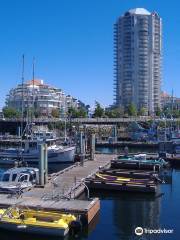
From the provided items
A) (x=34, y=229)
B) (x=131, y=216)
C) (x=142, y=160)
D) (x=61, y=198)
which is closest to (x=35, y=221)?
(x=34, y=229)

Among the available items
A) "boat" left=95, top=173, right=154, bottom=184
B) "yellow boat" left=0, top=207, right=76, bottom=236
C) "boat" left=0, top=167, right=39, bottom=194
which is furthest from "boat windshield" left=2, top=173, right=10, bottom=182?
"yellow boat" left=0, top=207, right=76, bottom=236

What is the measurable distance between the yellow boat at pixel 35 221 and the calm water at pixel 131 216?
60 cm

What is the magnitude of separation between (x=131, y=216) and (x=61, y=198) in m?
5.37

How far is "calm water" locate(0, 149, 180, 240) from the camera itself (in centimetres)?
2722

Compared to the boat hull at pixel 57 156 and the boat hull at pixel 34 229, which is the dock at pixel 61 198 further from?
the boat hull at pixel 57 156

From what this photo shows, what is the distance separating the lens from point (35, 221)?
85.4 feet

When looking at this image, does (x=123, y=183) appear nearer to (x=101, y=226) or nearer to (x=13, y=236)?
(x=101, y=226)

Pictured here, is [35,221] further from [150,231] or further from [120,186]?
[120,186]

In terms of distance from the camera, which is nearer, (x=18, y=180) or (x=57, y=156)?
(x=18, y=180)

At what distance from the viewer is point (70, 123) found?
432 feet

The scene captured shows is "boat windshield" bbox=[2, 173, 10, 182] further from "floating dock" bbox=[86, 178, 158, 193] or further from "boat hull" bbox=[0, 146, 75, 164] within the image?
"boat hull" bbox=[0, 146, 75, 164]

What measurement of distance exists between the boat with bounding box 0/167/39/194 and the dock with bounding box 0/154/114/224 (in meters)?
0.85

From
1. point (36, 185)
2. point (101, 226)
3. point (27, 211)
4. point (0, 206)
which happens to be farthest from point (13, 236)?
point (36, 185)

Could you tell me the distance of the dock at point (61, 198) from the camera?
28.2m
